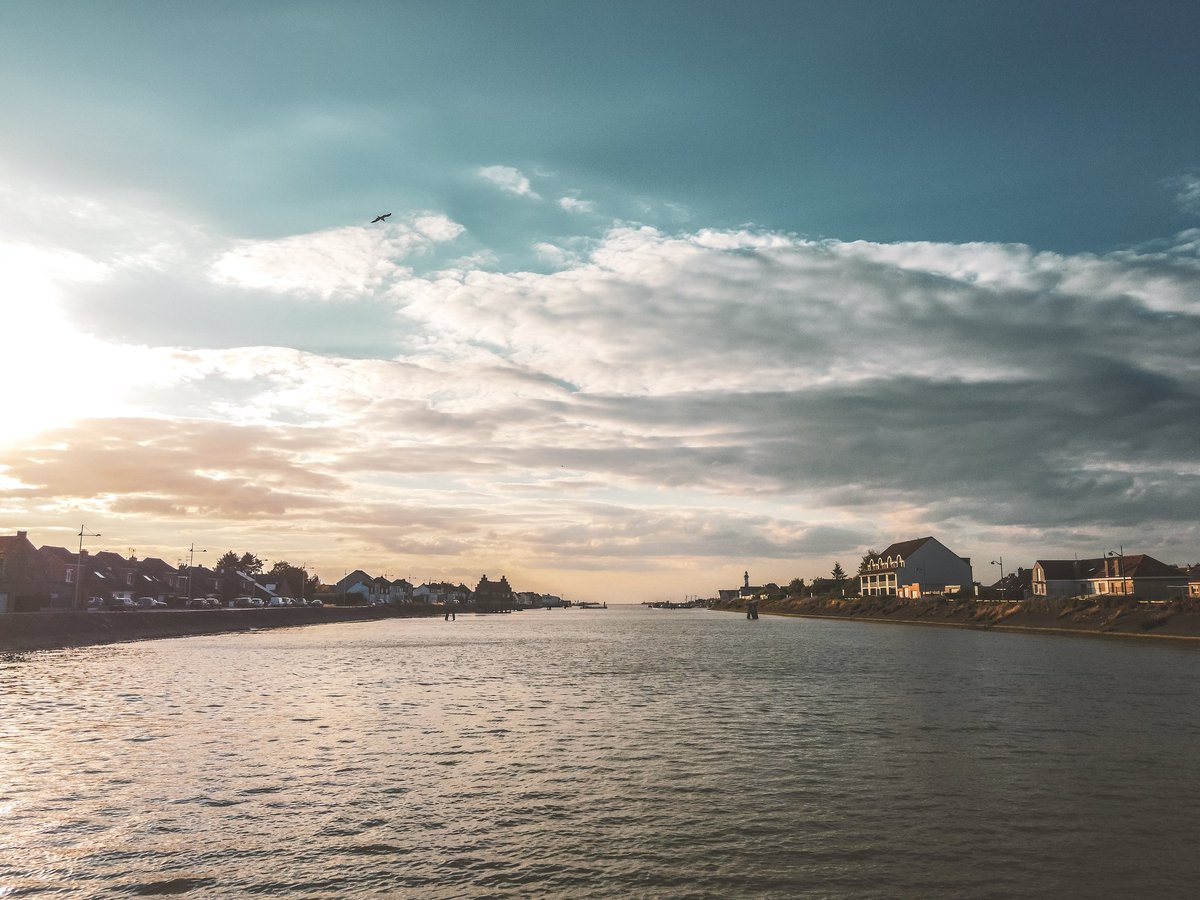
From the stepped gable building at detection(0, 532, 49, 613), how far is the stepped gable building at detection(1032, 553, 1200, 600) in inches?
6771

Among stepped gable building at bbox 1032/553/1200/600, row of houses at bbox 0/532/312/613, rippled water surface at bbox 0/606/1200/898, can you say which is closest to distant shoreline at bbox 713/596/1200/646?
stepped gable building at bbox 1032/553/1200/600

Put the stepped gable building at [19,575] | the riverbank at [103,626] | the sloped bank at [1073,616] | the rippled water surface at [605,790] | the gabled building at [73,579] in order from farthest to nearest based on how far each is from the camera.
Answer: the gabled building at [73,579] < the stepped gable building at [19,575] < the sloped bank at [1073,616] < the riverbank at [103,626] < the rippled water surface at [605,790]

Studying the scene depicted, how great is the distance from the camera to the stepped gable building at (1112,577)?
148875 mm

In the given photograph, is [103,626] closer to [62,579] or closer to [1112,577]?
[62,579]

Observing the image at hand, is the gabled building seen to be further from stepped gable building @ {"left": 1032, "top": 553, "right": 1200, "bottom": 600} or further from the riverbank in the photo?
stepped gable building @ {"left": 1032, "top": 553, "right": 1200, "bottom": 600}

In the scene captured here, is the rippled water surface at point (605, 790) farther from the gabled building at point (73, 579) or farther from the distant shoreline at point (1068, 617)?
the gabled building at point (73, 579)

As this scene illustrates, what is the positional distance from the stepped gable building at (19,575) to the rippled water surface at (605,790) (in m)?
83.1

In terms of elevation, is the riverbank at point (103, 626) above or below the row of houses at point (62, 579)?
below

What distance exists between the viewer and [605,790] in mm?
25188

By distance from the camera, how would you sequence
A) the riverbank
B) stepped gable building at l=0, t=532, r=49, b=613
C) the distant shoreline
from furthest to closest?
stepped gable building at l=0, t=532, r=49, b=613 → the distant shoreline → the riverbank

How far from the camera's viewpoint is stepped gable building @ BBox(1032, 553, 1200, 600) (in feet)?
488

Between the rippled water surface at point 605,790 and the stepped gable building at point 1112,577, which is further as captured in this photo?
the stepped gable building at point 1112,577

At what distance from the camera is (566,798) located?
24219 mm

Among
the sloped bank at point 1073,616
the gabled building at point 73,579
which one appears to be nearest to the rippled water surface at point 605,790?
the sloped bank at point 1073,616
